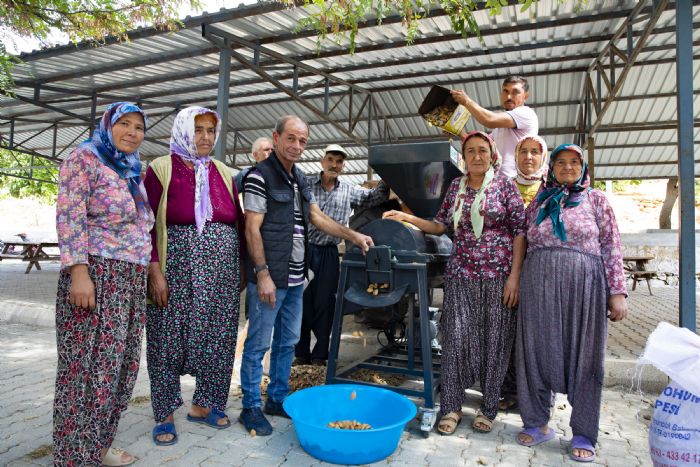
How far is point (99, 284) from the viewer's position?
2094mm

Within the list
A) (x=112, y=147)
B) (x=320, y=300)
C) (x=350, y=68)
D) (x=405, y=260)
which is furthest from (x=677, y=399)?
(x=350, y=68)

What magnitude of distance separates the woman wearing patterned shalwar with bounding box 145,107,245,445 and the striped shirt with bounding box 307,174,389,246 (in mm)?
1434

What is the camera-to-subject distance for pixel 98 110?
11.6 meters

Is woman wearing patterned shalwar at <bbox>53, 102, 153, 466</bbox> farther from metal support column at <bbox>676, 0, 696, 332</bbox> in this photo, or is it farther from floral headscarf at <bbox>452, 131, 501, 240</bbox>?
metal support column at <bbox>676, 0, 696, 332</bbox>

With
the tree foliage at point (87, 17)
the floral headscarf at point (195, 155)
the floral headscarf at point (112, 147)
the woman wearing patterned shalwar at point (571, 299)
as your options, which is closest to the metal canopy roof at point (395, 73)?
the tree foliage at point (87, 17)

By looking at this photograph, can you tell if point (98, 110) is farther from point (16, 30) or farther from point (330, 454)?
point (330, 454)

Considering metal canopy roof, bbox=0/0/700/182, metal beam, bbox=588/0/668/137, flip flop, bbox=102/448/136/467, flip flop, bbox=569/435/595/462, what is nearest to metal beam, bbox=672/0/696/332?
metal beam, bbox=588/0/668/137

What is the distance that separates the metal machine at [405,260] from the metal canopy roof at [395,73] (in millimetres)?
2484

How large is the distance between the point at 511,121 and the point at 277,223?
175cm

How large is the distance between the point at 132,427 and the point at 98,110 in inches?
431

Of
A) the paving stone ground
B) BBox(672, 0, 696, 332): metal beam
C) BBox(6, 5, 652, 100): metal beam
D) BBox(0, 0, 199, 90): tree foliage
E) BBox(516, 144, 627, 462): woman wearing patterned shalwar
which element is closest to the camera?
the paving stone ground

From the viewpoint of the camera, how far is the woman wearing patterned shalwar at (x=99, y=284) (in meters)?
2.03

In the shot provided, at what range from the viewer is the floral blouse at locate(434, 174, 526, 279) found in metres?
2.81

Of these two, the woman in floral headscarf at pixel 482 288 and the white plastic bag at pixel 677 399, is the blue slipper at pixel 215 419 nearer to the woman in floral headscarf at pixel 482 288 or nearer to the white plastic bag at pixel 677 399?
the woman in floral headscarf at pixel 482 288
